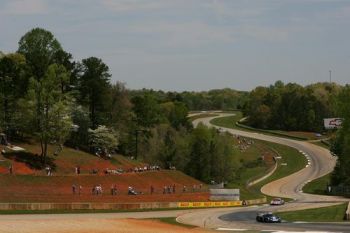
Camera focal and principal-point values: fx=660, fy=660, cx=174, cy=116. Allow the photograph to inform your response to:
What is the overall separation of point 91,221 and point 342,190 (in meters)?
74.7

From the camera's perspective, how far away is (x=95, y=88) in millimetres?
121875

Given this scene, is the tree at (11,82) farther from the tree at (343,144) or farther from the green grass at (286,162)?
the tree at (343,144)

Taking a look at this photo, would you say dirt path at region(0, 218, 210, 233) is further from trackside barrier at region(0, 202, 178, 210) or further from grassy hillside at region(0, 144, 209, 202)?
grassy hillside at region(0, 144, 209, 202)

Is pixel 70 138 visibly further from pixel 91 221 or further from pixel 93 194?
pixel 91 221

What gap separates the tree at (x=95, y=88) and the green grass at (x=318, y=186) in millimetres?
42869

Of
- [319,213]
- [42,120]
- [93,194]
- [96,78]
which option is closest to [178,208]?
[93,194]

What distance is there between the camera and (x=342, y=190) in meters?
124

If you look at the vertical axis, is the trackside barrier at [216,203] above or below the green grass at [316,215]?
below

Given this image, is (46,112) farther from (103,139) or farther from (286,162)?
(286,162)

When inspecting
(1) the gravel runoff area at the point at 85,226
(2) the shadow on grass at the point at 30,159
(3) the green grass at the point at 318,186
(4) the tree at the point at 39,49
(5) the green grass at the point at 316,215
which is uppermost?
(4) the tree at the point at 39,49

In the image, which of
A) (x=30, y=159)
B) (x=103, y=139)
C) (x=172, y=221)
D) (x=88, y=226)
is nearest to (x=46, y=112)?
(x=30, y=159)

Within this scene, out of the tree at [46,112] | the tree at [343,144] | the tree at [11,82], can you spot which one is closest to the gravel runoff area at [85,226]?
the tree at [46,112]

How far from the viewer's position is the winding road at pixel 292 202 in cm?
6281

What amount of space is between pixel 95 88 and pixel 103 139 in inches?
420
